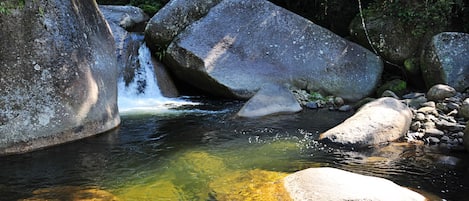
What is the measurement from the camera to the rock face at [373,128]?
6750mm

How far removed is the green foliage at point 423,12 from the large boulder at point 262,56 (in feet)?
4.27

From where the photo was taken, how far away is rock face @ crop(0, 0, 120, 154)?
649 centimetres

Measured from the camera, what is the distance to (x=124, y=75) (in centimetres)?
1112

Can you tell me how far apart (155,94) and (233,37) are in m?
2.60

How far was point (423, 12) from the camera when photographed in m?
11.5

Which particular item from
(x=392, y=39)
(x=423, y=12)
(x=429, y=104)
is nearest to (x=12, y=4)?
(x=429, y=104)

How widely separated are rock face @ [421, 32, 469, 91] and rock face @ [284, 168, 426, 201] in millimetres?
6659

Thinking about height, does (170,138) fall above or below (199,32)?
below

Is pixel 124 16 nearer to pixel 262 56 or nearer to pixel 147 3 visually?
pixel 147 3

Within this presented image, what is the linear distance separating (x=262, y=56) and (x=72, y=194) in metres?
7.54

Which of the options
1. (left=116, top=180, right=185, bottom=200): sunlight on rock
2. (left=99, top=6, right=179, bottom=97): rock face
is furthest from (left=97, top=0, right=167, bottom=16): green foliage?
(left=116, top=180, right=185, bottom=200): sunlight on rock

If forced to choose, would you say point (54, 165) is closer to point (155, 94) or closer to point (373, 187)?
point (373, 187)

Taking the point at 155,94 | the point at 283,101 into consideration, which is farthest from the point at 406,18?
the point at 155,94

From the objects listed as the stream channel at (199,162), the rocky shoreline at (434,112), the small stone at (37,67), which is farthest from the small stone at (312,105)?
the small stone at (37,67)
